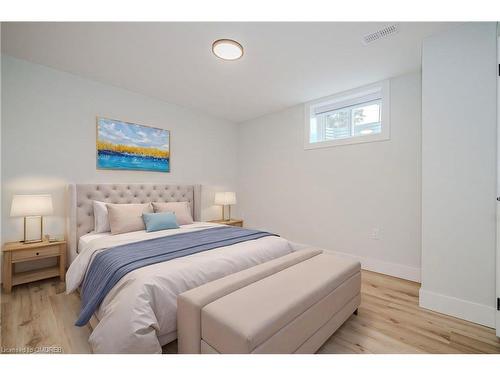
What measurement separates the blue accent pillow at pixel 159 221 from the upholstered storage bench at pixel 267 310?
5.02 feet

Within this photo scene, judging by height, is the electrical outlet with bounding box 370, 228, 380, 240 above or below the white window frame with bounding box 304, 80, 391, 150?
below

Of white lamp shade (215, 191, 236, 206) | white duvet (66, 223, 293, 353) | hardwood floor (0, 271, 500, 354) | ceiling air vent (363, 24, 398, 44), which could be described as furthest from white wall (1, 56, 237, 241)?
ceiling air vent (363, 24, 398, 44)

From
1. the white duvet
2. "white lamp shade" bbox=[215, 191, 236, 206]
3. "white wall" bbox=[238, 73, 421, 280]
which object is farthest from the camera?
"white lamp shade" bbox=[215, 191, 236, 206]

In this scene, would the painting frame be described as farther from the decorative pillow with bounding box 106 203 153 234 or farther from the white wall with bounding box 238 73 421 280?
the white wall with bounding box 238 73 421 280

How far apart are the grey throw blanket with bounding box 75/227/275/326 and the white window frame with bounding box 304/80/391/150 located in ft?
6.20

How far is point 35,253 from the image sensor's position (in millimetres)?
2396

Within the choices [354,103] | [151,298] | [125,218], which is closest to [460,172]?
[354,103]

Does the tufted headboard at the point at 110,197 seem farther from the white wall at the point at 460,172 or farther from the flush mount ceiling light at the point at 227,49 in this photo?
the white wall at the point at 460,172

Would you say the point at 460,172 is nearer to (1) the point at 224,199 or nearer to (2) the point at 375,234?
(2) the point at 375,234

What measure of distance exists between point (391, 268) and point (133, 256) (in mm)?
2970

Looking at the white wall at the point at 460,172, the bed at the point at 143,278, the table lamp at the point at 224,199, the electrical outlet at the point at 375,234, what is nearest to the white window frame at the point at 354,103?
the white wall at the point at 460,172

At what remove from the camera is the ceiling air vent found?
1979 mm

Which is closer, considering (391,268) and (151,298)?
(151,298)

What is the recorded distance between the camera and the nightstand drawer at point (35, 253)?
2.30 meters
